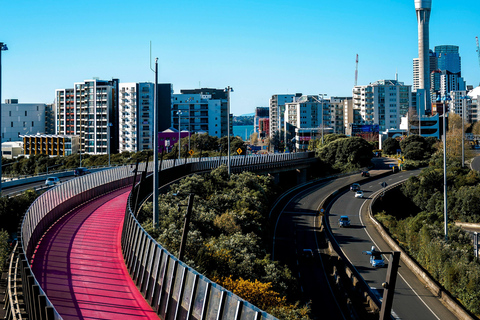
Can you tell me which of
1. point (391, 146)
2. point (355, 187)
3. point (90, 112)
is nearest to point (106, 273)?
point (355, 187)

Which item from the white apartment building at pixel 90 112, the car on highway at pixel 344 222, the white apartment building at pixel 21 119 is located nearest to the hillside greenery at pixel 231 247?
the car on highway at pixel 344 222

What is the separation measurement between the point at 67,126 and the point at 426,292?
125m

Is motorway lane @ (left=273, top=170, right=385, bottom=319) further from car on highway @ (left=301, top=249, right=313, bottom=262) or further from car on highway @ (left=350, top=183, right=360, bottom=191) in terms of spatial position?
car on highway @ (left=350, top=183, right=360, bottom=191)

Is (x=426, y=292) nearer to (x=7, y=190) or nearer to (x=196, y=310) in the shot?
(x=196, y=310)

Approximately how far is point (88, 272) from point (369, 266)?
2443 cm

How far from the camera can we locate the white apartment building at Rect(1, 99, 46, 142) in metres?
155

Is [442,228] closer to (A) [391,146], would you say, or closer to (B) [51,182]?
(B) [51,182]

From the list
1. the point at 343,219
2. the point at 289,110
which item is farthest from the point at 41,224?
the point at 289,110

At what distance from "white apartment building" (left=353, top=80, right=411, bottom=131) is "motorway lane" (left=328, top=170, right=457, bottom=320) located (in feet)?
Result: 325

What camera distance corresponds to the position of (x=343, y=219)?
169 feet

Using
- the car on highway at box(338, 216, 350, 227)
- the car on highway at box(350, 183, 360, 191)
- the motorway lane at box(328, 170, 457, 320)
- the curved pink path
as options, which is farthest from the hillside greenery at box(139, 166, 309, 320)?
the car on highway at box(350, 183, 360, 191)

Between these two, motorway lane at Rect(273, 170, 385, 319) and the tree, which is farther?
the tree

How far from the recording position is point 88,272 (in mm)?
18172

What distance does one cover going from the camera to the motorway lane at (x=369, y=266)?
94.3ft
